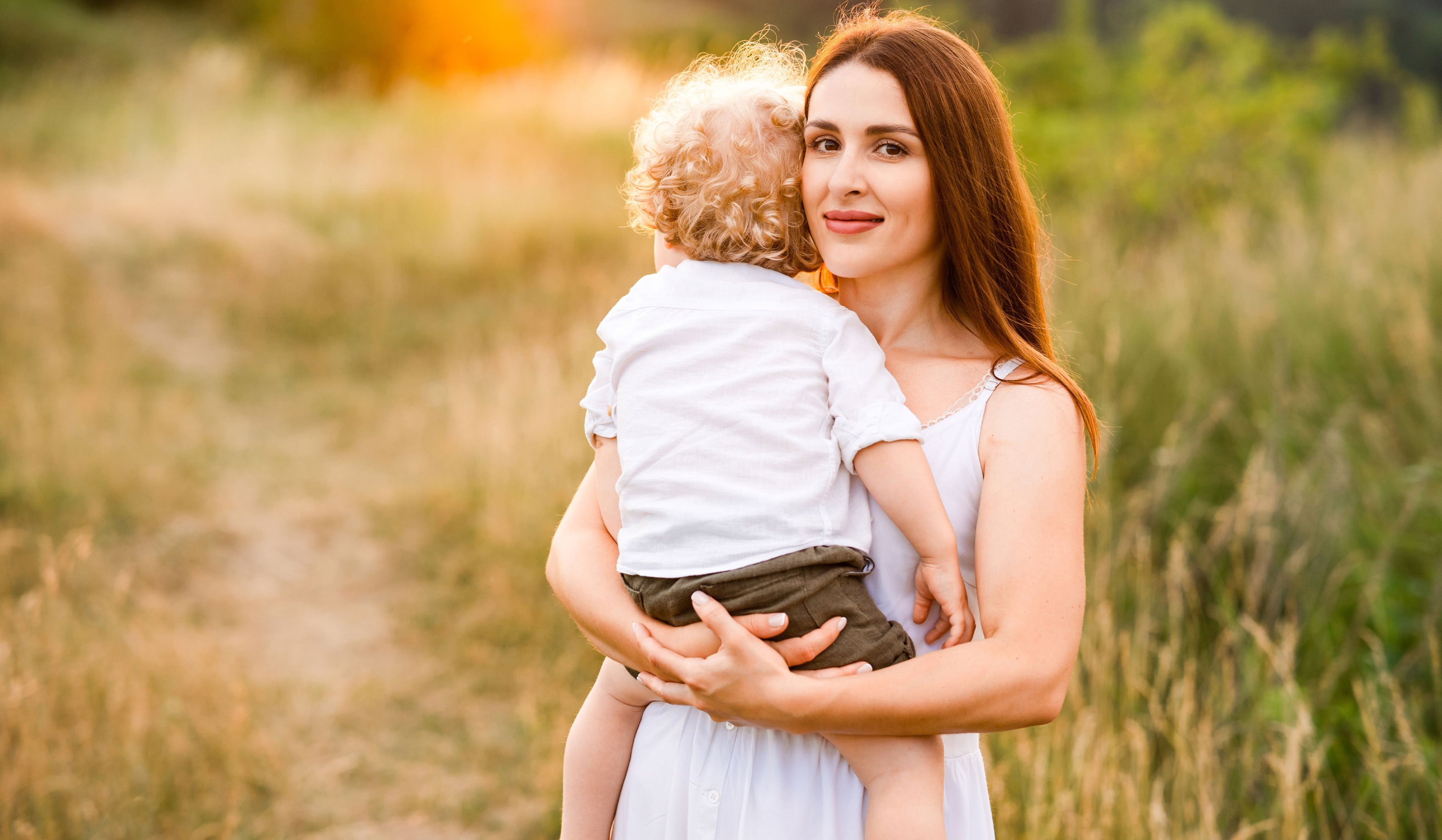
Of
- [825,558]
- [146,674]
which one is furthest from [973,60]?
[146,674]

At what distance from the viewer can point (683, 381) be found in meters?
1.50

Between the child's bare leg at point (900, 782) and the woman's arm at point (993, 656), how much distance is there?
6 cm

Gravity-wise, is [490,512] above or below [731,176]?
below

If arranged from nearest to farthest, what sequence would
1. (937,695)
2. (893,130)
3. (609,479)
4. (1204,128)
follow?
(937,695) < (893,130) < (609,479) < (1204,128)

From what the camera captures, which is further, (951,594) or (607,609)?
(607,609)

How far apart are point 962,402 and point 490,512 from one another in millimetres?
3705

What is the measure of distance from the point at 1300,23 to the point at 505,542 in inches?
565

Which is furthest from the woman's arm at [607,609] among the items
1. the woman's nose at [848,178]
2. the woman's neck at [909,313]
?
the woman's nose at [848,178]

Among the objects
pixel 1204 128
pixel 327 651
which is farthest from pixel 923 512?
pixel 1204 128

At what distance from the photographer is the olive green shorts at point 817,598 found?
141cm

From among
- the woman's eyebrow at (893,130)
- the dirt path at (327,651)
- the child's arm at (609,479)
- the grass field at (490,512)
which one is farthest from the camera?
the dirt path at (327,651)

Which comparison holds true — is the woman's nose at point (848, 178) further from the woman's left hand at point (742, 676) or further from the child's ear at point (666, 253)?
the woman's left hand at point (742, 676)

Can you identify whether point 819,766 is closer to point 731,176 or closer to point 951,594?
point 951,594

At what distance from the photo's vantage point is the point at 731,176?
1.62 m
